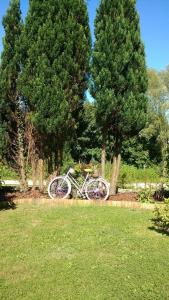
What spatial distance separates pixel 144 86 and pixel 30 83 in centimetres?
327

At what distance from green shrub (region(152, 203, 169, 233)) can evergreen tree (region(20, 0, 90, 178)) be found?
4.43m

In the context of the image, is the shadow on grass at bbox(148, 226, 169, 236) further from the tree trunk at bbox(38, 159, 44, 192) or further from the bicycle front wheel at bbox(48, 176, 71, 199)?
the tree trunk at bbox(38, 159, 44, 192)

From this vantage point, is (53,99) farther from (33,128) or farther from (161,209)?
(161,209)

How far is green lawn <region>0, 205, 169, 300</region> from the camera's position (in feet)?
15.9

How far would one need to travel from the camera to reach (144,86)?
12070 mm

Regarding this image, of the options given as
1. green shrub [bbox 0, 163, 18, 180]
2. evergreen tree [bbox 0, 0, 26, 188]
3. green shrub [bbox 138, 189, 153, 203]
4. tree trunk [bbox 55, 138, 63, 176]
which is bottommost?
green shrub [bbox 138, 189, 153, 203]

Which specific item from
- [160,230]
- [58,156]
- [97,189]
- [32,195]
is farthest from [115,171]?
[160,230]

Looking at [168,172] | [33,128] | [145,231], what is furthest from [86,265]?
[33,128]

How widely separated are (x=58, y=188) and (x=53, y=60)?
11.7 ft

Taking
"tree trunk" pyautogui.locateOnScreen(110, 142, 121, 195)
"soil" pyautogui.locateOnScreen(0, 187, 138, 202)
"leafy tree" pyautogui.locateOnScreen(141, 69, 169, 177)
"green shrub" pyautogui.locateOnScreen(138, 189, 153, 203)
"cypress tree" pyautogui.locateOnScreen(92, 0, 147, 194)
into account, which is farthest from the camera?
"leafy tree" pyautogui.locateOnScreen(141, 69, 169, 177)

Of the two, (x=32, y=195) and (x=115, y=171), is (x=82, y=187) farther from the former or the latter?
(x=115, y=171)

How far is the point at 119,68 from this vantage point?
11.6 m

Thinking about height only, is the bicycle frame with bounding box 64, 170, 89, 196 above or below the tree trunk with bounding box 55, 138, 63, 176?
below

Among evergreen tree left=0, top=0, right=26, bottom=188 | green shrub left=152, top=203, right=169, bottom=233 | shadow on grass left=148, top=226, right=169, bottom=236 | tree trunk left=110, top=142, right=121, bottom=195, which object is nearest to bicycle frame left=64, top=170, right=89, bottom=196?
tree trunk left=110, top=142, right=121, bottom=195
